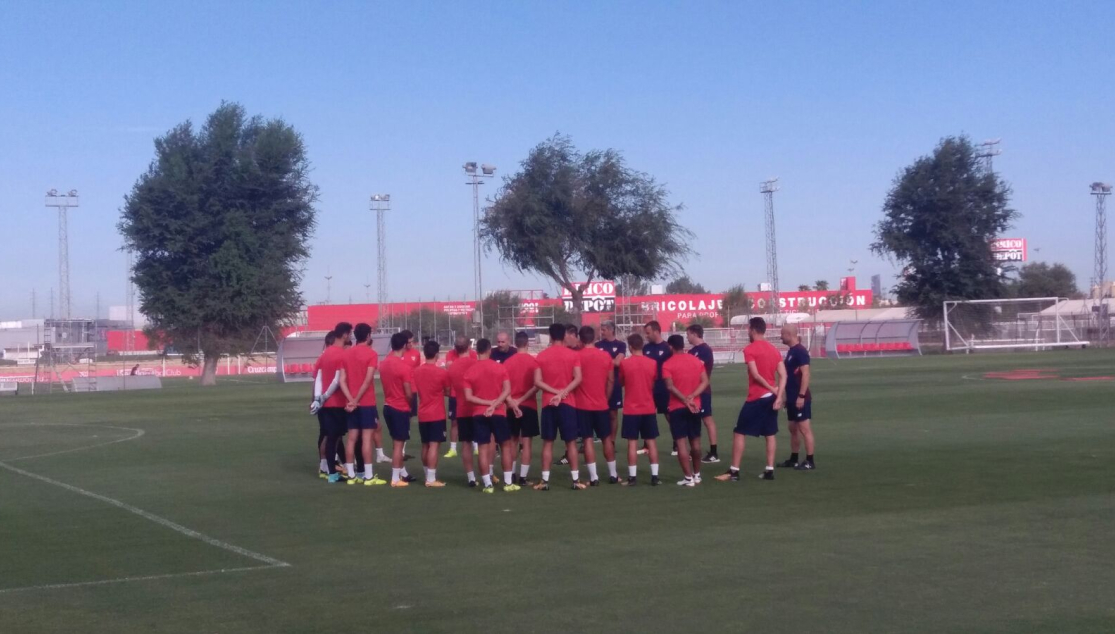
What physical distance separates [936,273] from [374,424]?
53.7m

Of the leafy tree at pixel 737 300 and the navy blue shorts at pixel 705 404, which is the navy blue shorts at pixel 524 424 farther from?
the leafy tree at pixel 737 300

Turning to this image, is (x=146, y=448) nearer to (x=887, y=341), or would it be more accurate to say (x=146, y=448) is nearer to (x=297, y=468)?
(x=297, y=468)

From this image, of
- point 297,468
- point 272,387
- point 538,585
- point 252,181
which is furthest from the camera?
point 252,181

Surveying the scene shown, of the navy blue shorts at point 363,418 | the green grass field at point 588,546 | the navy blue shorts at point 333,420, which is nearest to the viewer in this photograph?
the green grass field at point 588,546

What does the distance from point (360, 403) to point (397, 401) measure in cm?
71

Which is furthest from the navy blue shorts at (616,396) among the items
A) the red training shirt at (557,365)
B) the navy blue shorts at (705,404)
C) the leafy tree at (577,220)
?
the leafy tree at (577,220)

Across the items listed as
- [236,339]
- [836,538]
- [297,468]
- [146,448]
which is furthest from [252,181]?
[836,538]

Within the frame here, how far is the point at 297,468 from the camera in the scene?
14750 millimetres

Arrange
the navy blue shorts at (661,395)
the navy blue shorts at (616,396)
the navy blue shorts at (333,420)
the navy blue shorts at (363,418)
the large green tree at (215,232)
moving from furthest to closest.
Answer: the large green tree at (215,232), the navy blue shorts at (616,396), the navy blue shorts at (661,395), the navy blue shorts at (333,420), the navy blue shorts at (363,418)

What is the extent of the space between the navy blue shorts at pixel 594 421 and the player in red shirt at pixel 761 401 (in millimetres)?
1528

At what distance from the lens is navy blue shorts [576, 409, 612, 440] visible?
40.9 feet

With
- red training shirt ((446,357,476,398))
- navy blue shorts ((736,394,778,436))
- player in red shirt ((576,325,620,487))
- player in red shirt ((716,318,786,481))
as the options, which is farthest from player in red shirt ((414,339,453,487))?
navy blue shorts ((736,394,778,436))

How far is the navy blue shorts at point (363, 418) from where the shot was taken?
1323 centimetres

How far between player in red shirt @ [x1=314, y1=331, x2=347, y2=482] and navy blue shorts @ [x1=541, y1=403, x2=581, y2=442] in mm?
2809
